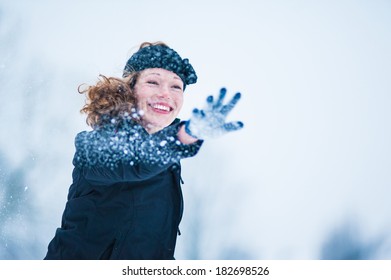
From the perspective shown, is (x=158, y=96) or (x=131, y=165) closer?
(x=131, y=165)

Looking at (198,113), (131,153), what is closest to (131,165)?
(131,153)

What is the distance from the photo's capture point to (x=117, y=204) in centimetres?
160

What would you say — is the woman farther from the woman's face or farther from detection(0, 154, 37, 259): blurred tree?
detection(0, 154, 37, 259): blurred tree

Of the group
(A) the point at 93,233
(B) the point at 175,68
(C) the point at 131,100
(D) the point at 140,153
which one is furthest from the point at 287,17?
(A) the point at 93,233

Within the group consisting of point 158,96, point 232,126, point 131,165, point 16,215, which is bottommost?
point 16,215

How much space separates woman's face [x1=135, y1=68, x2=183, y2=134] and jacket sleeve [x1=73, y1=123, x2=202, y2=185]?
26 cm

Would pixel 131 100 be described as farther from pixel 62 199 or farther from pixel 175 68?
pixel 62 199

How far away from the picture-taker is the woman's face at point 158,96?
1667 millimetres

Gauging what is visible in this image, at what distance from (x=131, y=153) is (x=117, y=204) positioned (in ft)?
1.26

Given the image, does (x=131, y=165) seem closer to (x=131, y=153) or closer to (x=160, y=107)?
(x=131, y=153)

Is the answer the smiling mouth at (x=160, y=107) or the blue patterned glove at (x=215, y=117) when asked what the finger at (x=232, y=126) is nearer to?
the blue patterned glove at (x=215, y=117)

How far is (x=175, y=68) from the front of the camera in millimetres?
1759
